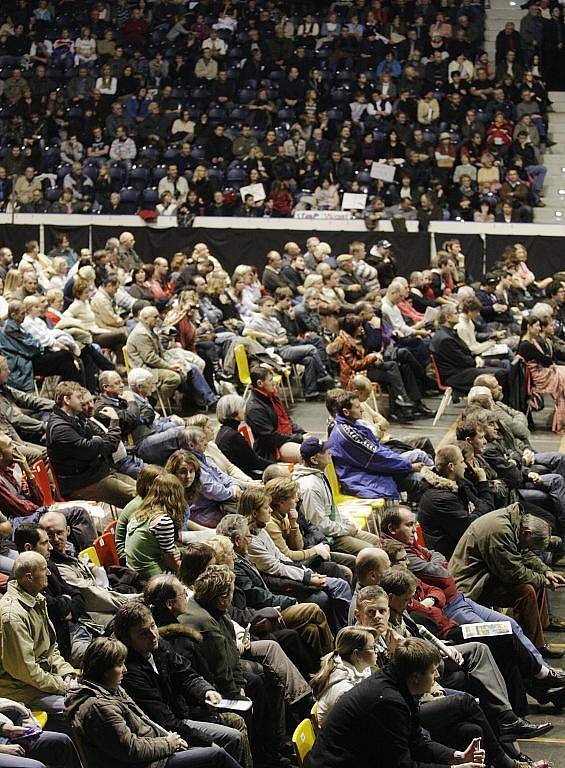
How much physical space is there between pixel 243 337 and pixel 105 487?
4770mm

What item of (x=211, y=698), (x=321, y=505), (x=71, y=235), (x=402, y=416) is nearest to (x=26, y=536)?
(x=211, y=698)

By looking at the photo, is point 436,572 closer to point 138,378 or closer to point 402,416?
point 138,378

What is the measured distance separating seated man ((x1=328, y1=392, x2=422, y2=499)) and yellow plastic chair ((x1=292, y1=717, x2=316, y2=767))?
3.83m

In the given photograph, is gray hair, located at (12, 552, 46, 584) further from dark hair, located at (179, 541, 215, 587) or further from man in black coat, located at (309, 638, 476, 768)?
man in black coat, located at (309, 638, 476, 768)

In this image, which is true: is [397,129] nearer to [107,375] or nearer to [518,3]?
[518,3]

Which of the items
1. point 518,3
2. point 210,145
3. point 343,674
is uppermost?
point 518,3

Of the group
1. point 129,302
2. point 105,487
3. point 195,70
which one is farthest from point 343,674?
point 195,70

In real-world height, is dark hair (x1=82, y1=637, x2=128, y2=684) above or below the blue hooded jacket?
above

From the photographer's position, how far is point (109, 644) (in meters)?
5.11

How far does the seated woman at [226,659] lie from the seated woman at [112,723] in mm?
604

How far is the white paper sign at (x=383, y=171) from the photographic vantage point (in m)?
20.0

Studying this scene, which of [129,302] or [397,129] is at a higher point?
[397,129]

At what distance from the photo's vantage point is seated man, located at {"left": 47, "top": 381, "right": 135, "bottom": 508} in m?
8.30

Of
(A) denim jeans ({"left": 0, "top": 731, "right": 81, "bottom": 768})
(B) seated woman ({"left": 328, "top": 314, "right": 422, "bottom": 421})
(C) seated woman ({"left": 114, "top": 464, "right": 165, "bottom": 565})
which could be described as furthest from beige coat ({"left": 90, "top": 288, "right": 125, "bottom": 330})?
(A) denim jeans ({"left": 0, "top": 731, "right": 81, "bottom": 768})
